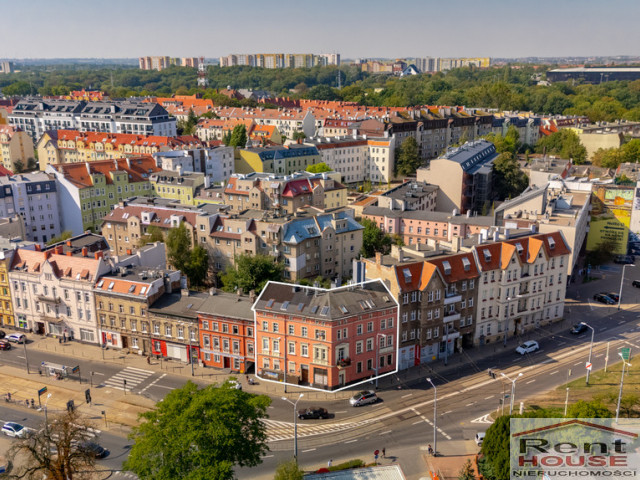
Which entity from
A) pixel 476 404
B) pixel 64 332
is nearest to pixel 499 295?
pixel 476 404

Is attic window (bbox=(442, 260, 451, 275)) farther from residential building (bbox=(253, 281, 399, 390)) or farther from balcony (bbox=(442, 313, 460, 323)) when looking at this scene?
residential building (bbox=(253, 281, 399, 390))

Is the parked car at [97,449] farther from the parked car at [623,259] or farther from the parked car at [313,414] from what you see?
the parked car at [623,259]

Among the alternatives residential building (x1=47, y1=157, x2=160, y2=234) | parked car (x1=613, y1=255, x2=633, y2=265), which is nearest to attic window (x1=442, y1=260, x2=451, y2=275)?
parked car (x1=613, y1=255, x2=633, y2=265)

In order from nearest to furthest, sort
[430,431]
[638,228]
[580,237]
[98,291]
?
1. [430,431]
2. [98,291]
3. [580,237]
4. [638,228]

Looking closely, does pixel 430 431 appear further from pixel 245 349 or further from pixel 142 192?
Answer: pixel 142 192

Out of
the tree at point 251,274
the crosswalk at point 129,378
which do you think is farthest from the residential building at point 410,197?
the crosswalk at point 129,378

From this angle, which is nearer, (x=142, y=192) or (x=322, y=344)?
(x=322, y=344)

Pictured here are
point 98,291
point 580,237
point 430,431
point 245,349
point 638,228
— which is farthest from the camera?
point 638,228

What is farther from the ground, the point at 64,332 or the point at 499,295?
the point at 499,295
